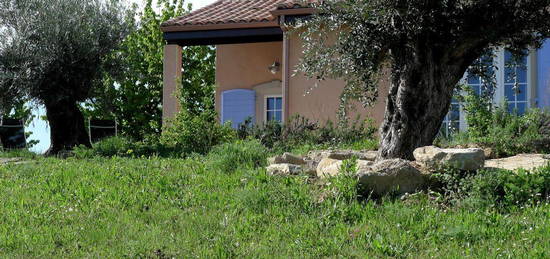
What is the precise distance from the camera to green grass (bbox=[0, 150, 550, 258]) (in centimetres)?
500

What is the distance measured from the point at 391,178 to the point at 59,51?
9.17m

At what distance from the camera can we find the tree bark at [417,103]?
25.4 ft

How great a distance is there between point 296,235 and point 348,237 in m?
0.41

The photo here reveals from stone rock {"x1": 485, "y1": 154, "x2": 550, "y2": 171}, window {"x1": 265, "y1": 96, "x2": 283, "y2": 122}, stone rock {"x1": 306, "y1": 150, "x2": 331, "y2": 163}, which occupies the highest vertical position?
window {"x1": 265, "y1": 96, "x2": 283, "y2": 122}

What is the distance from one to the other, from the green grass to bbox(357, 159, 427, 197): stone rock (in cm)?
19

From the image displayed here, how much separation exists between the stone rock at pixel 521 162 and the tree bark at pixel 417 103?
83 centimetres

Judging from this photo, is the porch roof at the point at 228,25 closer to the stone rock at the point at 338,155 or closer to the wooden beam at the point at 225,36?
the wooden beam at the point at 225,36

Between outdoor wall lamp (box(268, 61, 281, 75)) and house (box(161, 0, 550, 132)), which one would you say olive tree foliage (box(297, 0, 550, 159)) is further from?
outdoor wall lamp (box(268, 61, 281, 75))

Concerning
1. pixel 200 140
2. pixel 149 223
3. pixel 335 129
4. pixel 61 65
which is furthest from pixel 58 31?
pixel 149 223

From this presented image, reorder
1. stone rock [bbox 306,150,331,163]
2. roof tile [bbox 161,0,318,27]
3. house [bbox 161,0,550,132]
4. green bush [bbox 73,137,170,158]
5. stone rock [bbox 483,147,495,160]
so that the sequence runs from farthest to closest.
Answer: roof tile [bbox 161,0,318,27], house [bbox 161,0,550,132], green bush [bbox 73,137,170,158], stone rock [bbox 483,147,495,160], stone rock [bbox 306,150,331,163]

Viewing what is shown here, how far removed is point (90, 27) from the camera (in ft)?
45.8

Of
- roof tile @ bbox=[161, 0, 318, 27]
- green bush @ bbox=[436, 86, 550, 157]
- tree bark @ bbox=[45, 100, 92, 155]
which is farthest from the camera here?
roof tile @ bbox=[161, 0, 318, 27]

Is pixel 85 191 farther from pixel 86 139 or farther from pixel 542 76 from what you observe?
pixel 542 76

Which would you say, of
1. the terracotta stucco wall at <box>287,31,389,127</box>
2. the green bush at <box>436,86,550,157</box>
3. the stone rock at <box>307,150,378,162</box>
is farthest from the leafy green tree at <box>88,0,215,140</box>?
the stone rock at <box>307,150,378,162</box>
